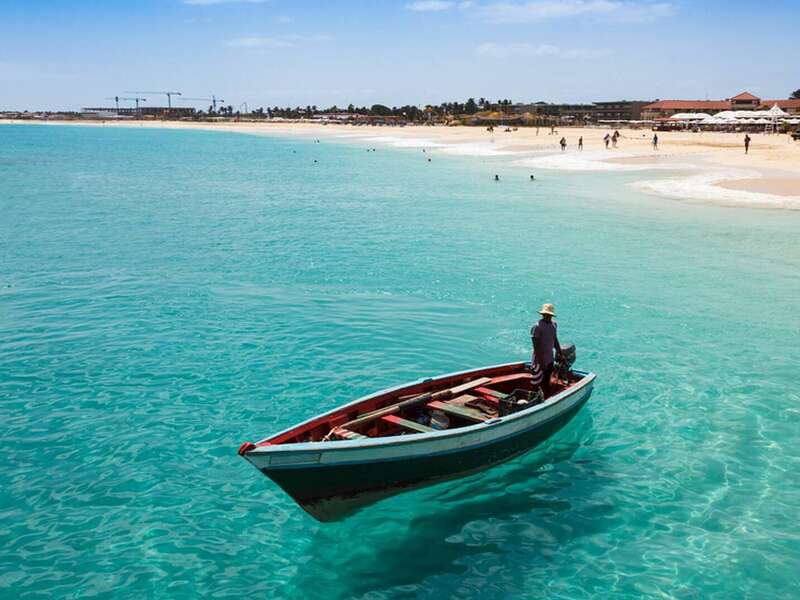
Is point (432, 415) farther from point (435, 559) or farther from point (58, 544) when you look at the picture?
point (58, 544)

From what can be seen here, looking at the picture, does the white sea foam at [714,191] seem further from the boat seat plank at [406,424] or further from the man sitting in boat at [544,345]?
the boat seat plank at [406,424]

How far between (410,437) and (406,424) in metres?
1.03

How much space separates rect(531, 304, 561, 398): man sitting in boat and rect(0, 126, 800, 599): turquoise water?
4.67ft

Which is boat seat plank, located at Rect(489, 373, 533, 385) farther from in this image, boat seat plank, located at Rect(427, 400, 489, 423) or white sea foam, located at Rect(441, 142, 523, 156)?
white sea foam, located at Rect(441, 142, 523, 156)

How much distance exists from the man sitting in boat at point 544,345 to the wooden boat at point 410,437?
31 centimetres

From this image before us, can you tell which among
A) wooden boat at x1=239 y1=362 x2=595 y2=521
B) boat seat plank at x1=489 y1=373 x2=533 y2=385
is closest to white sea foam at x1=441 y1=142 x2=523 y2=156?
boat seat plank at x1=489 y1=373 x2=533 y2=385

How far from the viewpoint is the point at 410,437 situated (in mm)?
9695

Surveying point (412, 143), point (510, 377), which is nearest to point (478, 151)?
point (412, 143)

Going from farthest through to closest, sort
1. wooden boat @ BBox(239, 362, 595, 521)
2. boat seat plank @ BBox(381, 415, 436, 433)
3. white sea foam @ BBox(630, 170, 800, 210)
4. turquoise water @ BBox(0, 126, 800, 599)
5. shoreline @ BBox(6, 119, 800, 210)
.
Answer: shoreline @ BBox(6, 119, 800, 210)
white sea foam @ BBox(630, 170, 800, 210)
boat seat plank @ BBox(381, 415, 436, 433)
turquoise water @ BBox(0, 126, 800, 599)
wooden boat @ BBox(239, 362, 595, 521)

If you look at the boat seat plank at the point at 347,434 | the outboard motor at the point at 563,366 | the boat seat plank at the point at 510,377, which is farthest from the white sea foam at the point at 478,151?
the boat seat plank at the point at 347,434

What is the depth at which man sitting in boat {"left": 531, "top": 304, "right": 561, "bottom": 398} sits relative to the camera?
1223 cm

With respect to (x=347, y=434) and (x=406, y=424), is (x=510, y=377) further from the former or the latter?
(x=347, y=434)

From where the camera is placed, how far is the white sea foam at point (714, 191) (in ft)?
130

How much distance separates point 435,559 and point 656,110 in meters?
179
